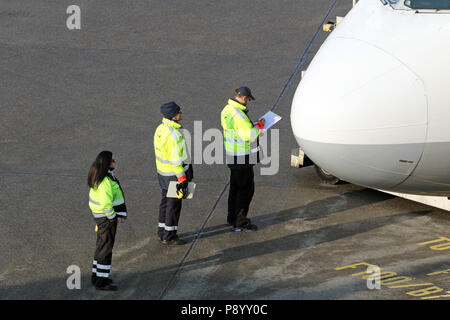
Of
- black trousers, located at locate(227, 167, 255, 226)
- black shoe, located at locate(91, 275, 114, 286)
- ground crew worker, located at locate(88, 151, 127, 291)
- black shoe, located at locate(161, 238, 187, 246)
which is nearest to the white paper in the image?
black trousers, located at locate(227, 167, 255, 226)

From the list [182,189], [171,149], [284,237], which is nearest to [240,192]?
[284,237]

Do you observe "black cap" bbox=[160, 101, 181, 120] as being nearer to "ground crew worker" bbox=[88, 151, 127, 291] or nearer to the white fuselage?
"ground crew worker" bbox=[88, 151, 127, 291]

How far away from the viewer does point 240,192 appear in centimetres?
1045

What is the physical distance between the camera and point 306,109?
9.12 m

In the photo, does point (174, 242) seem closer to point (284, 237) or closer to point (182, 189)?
point (182, 189)

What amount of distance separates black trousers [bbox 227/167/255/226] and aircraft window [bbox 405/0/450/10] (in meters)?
2.83

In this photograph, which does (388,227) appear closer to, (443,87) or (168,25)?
(443,87)

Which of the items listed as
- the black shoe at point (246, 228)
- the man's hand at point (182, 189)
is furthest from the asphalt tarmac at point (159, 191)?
the man's hand at point (182, 189)

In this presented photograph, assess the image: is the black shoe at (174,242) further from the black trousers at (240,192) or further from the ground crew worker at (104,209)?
the ground crew worker at (104,209)

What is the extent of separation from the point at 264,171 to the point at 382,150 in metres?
3.76

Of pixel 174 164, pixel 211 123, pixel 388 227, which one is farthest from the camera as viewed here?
pixel 211 123

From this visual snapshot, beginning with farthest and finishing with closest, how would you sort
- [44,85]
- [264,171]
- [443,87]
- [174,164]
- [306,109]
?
[44,85]
[264,171]
[174,164]
[306,109]
[443,87]

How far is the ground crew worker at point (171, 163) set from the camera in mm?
9766
